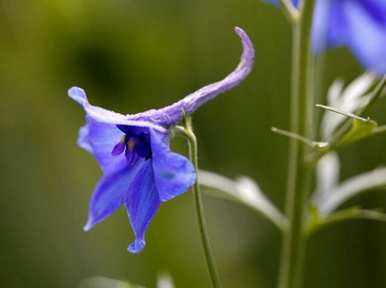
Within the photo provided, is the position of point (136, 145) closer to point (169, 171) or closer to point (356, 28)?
point (169, 171)

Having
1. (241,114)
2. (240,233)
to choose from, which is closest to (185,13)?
(241,114)

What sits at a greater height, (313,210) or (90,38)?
(90,38)

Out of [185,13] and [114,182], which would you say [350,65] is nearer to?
[185,13]

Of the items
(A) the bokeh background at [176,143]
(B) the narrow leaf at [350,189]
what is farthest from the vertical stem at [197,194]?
(A) the bokeh background at [176,143]

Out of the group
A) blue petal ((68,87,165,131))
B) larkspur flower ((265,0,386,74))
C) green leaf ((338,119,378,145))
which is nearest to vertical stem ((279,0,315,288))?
green leaf ((338,119,378,145))

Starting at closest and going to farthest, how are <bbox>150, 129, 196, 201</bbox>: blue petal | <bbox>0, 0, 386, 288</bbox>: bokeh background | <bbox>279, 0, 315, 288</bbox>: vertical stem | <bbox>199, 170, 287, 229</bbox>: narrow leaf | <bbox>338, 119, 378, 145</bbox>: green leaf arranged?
1. <bbox>150, 129, 196, 201</bbox>: blue petal
2. <bbox>338, 119, 378, 145</bbox>: green leaf
3. <bbox>279, 0, 315, 288</bbox>: vertical stem
4. <bbox>199, 170, 287, 229</bbox>: narrow leaf
5. <bbox>0, 0, 386, 288</bbox>: bokeh background

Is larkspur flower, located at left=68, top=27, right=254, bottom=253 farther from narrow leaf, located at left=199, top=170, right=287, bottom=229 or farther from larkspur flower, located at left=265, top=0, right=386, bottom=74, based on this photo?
larkspur flower, located at left=265, top=0, right=386, bottom=74

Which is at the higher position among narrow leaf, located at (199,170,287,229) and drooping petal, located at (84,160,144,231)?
narrow leaf, located at (199,170,287,229)

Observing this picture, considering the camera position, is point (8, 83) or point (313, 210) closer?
point (313, 210)
